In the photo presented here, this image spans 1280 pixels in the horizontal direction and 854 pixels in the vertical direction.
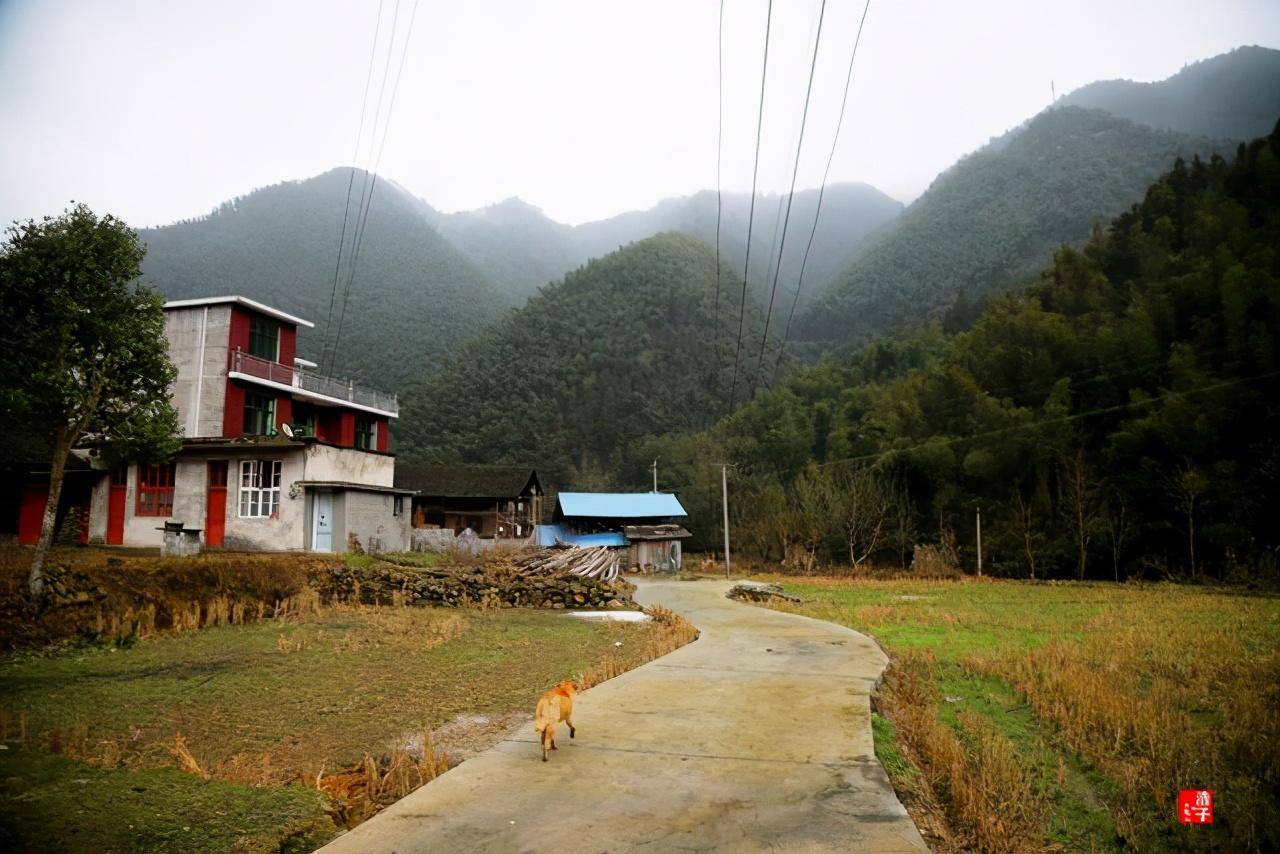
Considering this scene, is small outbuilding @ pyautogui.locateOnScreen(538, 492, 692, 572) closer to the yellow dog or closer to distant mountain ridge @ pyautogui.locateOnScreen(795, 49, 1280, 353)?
the yellow dog

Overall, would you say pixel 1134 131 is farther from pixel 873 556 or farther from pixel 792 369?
pixel 873 556

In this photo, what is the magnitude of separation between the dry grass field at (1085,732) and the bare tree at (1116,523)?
1672 cm

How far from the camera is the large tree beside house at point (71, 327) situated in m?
13.4

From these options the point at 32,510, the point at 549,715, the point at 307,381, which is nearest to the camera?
the point at 549,715

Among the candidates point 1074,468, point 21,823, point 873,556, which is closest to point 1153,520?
point 1074,468

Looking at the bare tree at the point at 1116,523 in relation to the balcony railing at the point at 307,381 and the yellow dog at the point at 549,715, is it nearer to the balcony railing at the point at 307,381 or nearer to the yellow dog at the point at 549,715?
the yellow dog at the point at 549,715

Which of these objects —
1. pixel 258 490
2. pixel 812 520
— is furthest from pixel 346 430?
pixel 812 520

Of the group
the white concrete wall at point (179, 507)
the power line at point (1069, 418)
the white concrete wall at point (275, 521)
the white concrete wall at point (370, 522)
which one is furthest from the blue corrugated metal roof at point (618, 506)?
the white concrete wall at point (179, 507)

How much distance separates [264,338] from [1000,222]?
9986 cm

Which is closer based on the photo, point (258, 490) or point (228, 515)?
point (228, 515)

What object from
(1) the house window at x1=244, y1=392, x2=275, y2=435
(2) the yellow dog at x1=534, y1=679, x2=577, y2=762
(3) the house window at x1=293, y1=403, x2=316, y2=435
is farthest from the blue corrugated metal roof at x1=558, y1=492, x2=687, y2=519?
(2) the yellow dog at x1=534, y1=679, x2=577, y2=762

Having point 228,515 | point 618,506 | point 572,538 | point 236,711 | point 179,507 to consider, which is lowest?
point 236,711

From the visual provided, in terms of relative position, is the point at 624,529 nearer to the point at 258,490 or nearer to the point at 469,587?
the point at 258,490

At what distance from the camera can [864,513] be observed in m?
39.7
